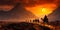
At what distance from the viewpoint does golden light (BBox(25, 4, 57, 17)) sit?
6.40m

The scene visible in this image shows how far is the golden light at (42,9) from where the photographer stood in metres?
6.40

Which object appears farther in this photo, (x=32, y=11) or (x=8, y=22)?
(x=32, y=11)

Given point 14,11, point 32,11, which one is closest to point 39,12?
point 32,11

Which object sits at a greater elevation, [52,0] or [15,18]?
[52,0]

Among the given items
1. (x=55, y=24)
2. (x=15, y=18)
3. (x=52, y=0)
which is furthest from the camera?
(x=52, y=0)

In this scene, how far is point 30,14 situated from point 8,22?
29.6 inches

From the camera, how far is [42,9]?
646 cm

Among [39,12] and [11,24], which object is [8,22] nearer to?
[11,24]

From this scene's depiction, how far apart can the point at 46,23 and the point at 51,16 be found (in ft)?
1.76

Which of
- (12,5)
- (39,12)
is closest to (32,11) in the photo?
(39,12)

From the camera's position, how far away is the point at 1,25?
5.54m

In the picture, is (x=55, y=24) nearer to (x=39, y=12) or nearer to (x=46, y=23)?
(x=46, y=23)

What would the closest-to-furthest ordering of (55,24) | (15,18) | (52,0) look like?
(55,24)
(15,18)
(52,0)

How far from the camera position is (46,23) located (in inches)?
221
